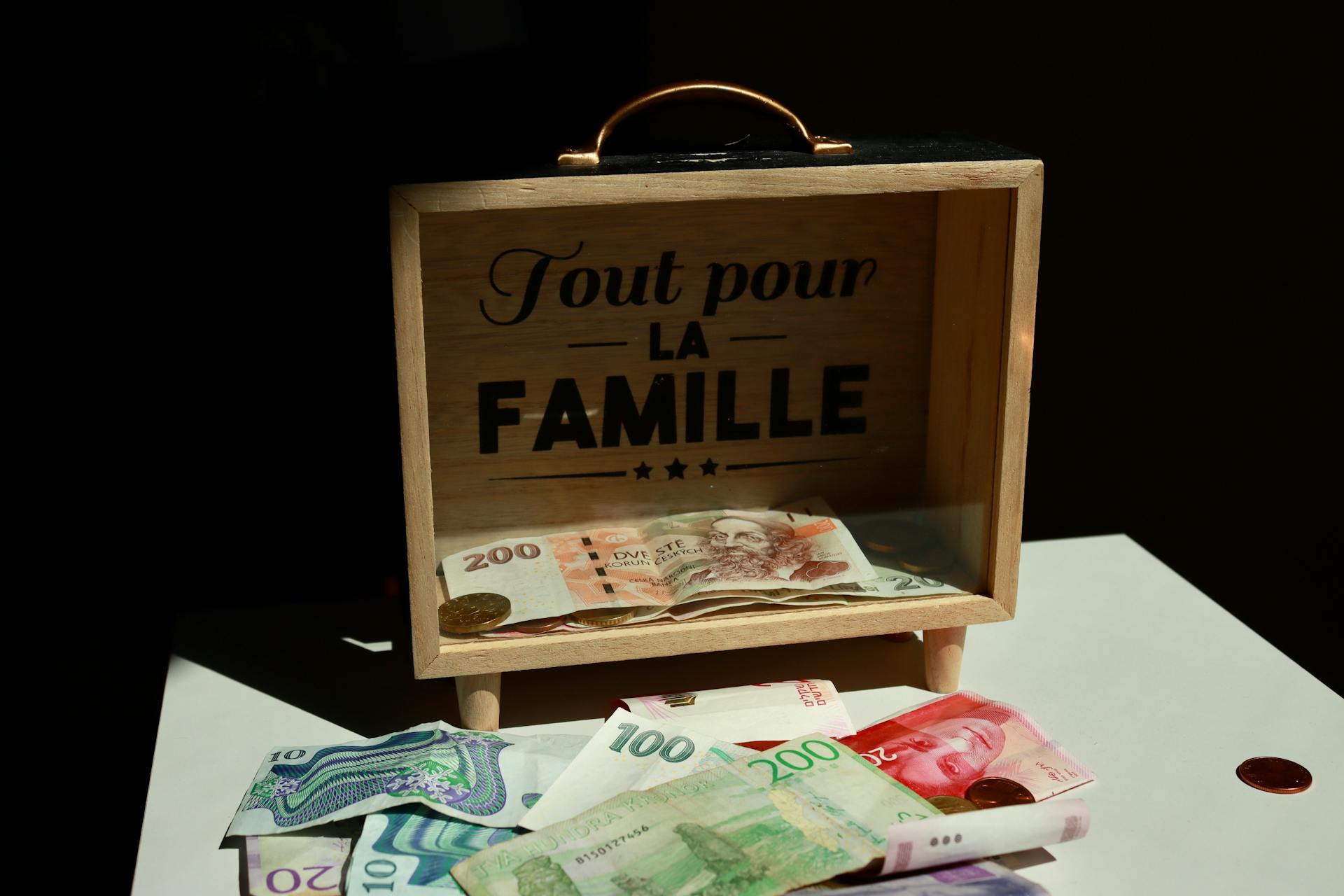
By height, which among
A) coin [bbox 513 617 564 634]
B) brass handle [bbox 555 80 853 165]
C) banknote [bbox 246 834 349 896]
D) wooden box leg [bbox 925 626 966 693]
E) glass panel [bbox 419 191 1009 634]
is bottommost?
banknote [bbox 246 834 349 896]

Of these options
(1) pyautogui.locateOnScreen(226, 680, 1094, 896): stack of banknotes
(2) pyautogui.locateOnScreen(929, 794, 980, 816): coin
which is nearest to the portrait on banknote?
(1) pyautogui.locateOnScreen(226, 680, 1094, 896): stack of banknotes

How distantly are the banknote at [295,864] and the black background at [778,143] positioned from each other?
0.28 m

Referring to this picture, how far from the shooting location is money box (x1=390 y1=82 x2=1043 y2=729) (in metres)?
0.98

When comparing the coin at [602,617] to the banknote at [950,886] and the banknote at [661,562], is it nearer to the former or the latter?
the banknote at [661,562]

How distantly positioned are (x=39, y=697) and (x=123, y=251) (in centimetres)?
54

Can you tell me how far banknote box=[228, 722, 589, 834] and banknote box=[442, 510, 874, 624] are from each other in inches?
3.9

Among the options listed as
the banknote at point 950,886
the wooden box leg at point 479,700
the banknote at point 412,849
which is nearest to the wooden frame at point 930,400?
the wooden box leg at point 479,700

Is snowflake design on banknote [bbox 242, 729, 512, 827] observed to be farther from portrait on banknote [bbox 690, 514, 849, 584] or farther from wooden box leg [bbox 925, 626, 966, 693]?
wooden box leg [bbox 925, 626, 966, 693]

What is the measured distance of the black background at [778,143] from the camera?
1267mm

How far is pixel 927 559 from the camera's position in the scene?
3.62 ft

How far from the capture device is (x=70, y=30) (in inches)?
48.4

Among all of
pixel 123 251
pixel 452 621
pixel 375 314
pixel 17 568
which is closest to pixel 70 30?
pixel 123 251

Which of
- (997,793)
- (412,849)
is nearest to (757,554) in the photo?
(997,793)

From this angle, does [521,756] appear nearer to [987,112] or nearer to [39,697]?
[39,697]
